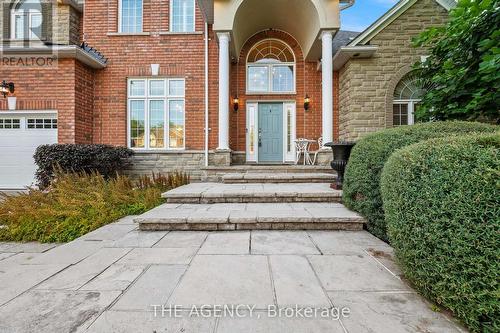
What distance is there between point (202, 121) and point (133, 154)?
2333 millimetres

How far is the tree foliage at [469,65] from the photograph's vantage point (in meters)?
3.28

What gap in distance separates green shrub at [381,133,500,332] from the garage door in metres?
8.62

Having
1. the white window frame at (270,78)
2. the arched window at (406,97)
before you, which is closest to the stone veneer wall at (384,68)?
the arched window at (406,97)

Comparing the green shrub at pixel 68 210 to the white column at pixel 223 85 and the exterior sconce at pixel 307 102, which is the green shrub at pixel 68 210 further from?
the exterior sconce at pixel 307 102

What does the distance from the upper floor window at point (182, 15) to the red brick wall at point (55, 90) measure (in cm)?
308

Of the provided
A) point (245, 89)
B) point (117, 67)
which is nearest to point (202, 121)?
point (245, 89)

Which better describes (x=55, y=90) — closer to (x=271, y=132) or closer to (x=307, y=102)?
(x=271, y=132)

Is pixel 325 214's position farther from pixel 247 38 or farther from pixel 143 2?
pixel 143 2

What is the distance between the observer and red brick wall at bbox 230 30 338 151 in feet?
25.2

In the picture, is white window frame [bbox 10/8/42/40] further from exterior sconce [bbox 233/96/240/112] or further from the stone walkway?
the stone walkway

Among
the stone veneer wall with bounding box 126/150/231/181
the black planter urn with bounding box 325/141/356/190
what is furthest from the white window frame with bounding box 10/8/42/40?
the black planter urn with bounding box 325/141/356/190

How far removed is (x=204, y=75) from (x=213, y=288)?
22.2 ft

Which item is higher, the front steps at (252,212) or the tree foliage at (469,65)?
the tree foliage at (469,65)

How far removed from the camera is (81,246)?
2506 mm
